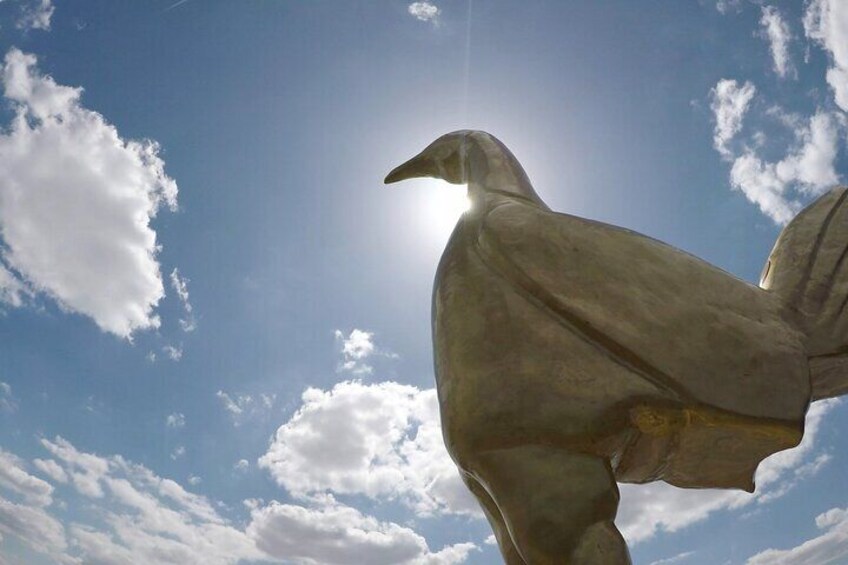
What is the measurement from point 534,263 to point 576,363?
18.0 inches

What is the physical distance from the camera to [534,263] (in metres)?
2.63

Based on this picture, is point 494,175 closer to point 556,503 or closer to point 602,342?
point 602,342

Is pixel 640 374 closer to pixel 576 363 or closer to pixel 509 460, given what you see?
pixel 576 363

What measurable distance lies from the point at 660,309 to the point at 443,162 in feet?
6.30

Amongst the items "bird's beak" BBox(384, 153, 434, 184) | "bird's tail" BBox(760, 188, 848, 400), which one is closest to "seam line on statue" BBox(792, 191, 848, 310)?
"bird's tail" BBox(760, 188, 848, 400)

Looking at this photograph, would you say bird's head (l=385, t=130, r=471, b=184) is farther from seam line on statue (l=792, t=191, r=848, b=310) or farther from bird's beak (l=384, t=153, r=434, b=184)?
seam line on statue (l=792, t=191, r=848, b=310)

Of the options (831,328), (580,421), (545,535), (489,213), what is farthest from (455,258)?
(831,328)

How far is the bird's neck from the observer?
3.22 meters

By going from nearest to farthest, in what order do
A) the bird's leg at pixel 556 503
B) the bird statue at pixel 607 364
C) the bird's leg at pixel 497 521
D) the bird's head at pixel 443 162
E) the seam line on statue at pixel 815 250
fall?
1. the bird's leg at pixel 556 503
2. the bird statue at pixel 607 364
3. the bird's leg at pixel 497 521
4. the seam line on statue at pixel 815 250
5. the bird's head at pixel 443 162

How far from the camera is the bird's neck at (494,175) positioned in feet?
10.6

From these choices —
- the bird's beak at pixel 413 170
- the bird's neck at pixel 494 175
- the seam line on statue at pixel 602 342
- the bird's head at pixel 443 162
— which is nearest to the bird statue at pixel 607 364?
the seam line on statue at pixel 602 342

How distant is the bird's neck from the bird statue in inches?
11.5

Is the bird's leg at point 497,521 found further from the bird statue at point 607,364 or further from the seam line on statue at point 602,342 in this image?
the seam line on statue at point 602,342

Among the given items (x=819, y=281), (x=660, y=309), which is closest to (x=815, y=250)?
(x=819, y=281)
